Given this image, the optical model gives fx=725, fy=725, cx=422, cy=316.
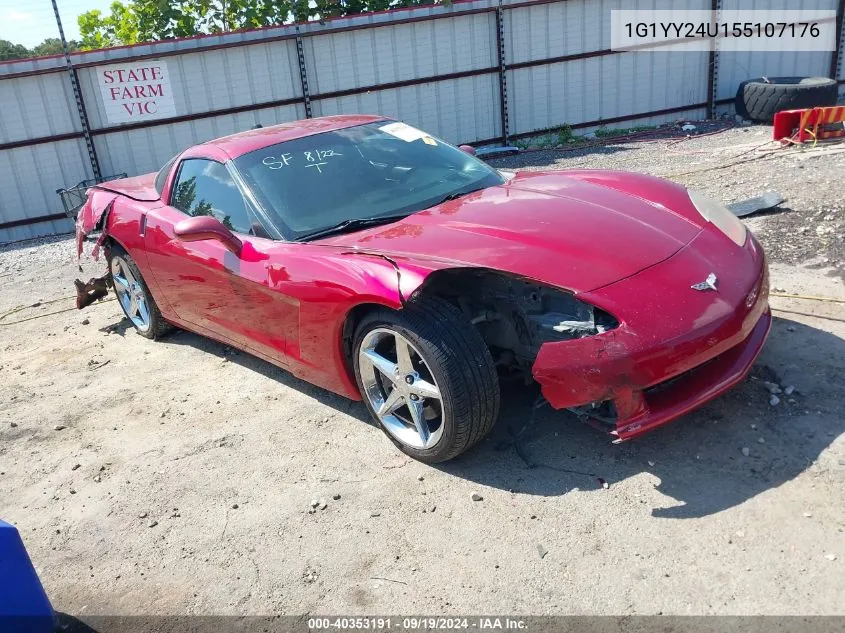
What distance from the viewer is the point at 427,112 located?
12578 millimetres

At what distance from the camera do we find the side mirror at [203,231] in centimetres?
375

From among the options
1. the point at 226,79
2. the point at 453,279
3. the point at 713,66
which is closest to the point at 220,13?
the point at 226,79

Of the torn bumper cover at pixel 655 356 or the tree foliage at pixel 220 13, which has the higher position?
the tree foliage at pixel 220 13

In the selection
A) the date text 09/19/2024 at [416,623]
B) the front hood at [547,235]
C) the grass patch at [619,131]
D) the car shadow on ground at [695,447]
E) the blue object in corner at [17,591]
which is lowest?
the grass patch at [619,131]

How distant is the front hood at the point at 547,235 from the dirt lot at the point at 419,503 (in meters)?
0.86

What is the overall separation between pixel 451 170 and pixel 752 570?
9.02ft

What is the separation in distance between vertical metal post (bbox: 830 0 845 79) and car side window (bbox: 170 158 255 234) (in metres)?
14.0

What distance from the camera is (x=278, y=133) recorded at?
14.9ft

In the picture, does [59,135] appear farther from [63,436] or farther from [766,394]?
[766,394]

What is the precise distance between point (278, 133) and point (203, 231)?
108 centimetres

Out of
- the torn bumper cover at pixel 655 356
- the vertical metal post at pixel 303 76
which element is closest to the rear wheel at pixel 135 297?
the torn bumper cover at pixel 655 356

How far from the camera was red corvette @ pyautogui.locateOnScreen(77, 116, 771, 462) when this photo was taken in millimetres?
2928

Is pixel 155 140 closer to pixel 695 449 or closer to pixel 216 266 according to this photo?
pixel 216 266

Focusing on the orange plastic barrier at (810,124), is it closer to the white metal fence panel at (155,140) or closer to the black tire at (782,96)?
the black tire at (782,96)
